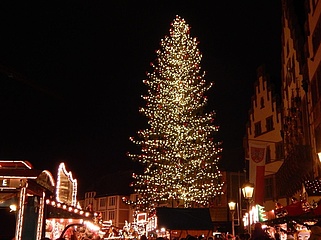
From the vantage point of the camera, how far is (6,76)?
39844 millimetres

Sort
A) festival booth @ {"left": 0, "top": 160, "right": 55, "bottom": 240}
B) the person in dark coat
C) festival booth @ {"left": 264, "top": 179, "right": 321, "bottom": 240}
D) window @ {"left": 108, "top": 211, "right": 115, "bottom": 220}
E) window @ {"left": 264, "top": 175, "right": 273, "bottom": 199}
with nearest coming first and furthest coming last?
1. the person in dark coat
2. festival booth @ {"left": 264, "top": 179, "right": 321, "bottom": 240}
3. festival booth @ {"left": 0, "top": 160, "right": 55, "bottom": 240}
4. window @ {"left": 264, "top": 175, "right": 273, "bottom": 199}
5. window @ {"left": 108, "top": 211, "right": 115, "bottom": 220}

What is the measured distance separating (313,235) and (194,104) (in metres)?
31.0

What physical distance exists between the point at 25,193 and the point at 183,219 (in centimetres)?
753

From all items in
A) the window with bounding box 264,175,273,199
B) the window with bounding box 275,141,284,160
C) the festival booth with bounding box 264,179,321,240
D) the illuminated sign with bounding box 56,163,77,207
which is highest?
the window with bounding box 275,141,284,160

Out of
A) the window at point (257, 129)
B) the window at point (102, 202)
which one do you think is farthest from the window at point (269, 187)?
the window at point (102, 202)

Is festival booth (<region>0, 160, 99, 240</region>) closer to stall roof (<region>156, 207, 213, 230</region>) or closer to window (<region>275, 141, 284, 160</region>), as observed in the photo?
stall roof (<region>156, 207, 213, 230</region>)

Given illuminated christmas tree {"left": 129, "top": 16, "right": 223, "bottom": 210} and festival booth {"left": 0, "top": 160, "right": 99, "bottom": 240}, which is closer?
festival booth {"left": 0, "top": 160, "right": 99, "bottom": 240}

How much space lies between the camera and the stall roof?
19.8m

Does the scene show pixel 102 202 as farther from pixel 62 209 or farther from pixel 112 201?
pixel 62 209

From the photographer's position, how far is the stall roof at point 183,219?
19.8 m

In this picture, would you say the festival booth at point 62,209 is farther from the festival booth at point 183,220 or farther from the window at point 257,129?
the window at point 257,129

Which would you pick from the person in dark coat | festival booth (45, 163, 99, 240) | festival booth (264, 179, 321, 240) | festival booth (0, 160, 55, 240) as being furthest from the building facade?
festival booth (45, 163, 99, 240)

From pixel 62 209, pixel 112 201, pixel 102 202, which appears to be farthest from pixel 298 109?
pixel 102 202

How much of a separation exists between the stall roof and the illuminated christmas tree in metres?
17.5
